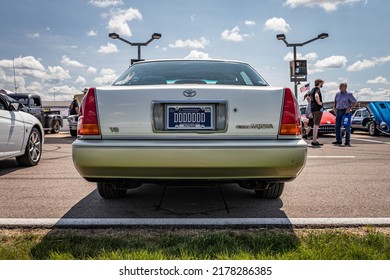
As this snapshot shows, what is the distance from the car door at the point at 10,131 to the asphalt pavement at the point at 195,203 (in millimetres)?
408

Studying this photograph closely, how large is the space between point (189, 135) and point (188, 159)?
191 millimetres

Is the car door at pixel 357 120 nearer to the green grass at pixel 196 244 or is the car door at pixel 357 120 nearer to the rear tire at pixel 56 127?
the rear tire at pixel 56 127

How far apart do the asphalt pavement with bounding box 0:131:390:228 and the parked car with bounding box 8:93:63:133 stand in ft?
31.3

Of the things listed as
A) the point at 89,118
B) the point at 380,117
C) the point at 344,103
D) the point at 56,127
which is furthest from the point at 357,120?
the point at 89,118

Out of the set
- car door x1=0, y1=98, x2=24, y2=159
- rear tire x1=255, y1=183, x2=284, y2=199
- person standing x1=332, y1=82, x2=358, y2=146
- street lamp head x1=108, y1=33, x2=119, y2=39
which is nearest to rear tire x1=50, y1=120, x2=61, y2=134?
street lamp head x1=108, y1=33, x2=119, y2=39

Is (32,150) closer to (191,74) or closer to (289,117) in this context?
(191,74)

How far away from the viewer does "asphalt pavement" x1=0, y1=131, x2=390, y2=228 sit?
3.08 m

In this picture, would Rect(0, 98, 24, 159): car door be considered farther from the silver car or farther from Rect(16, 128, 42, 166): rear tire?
the silver car

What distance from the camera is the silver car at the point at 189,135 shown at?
268 cm

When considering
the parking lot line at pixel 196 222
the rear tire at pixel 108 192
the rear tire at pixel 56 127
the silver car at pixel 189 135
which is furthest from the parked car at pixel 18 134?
the rear tire at pixel 56 127

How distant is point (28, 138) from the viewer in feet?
19.6

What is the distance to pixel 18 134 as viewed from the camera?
5.61 m
